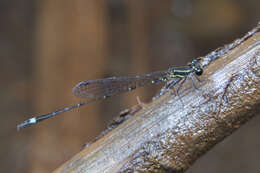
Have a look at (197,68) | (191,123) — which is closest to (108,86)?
(197,68)

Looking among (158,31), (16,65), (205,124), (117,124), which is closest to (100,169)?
(117,124)

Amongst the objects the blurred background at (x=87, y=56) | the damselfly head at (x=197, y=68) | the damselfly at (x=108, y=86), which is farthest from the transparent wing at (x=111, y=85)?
the blurred background at (x=87, y=56)

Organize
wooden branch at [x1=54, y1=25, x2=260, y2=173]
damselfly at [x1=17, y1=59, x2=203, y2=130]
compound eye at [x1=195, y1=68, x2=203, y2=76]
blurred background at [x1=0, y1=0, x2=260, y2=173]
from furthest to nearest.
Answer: blurred background at [x1=0, y1=0, x2=260, y2=173], damselfly at [x1=17, y1=59, x2=203, y2=130], compound eye at [x1=195, y1=68, x2=203, y2=76], wooden branch at [x1=54, y1=25, x2=260, y2=173]

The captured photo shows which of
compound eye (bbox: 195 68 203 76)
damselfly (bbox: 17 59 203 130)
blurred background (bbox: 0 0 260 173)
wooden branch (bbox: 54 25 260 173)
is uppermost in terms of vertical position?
blurred background (bbox: 0 0 260 173)

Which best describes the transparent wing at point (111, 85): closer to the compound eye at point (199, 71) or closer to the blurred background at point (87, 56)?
the compound eye at point (199, 71)

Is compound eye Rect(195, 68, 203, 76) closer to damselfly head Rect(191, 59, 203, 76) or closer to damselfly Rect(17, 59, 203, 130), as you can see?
damselfly head Rect(191, 59, 203, 76)

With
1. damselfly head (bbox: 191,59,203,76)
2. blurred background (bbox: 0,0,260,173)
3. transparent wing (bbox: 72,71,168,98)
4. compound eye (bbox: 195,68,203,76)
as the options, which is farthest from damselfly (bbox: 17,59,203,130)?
blurred background (bbox: 0,0,260,173)
